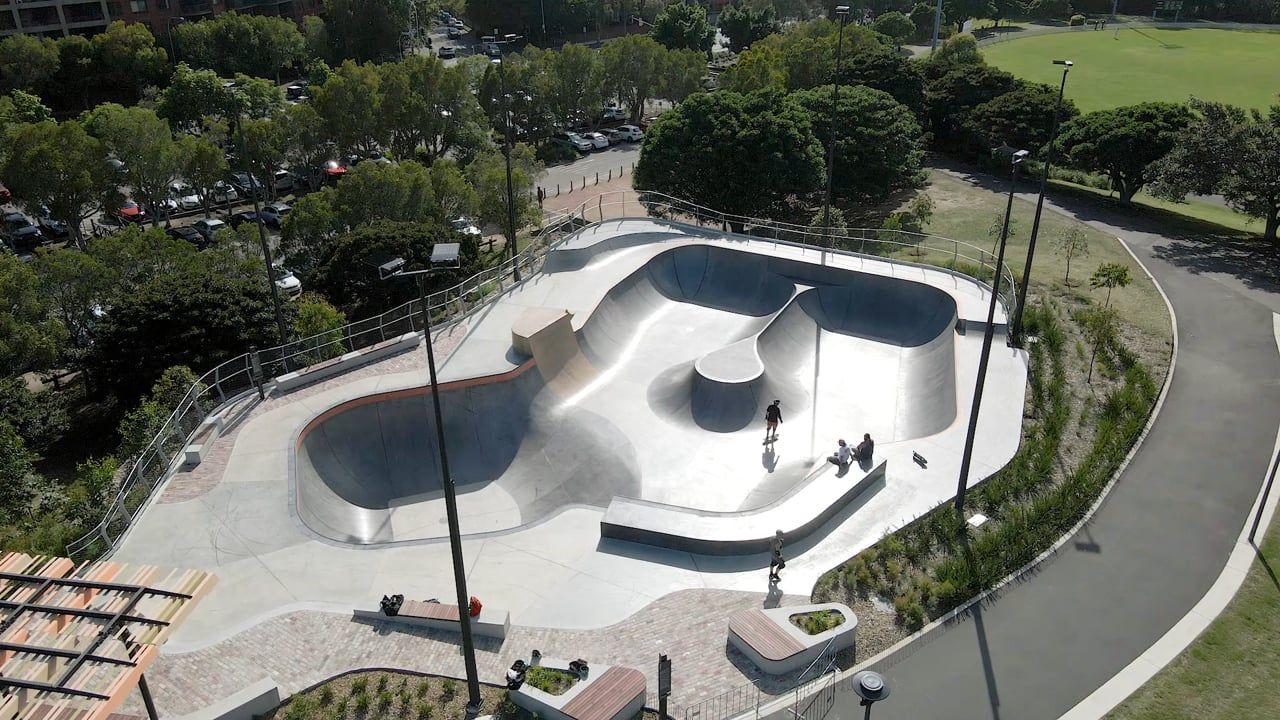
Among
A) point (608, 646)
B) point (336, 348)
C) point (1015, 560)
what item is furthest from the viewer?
point (336, 348)

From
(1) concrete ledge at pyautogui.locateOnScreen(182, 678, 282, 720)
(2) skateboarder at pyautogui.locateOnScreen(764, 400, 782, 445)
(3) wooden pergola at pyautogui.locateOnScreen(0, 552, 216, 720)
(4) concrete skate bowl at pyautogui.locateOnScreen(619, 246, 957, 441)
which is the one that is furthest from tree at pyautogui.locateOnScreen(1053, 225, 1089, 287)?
(3) wooden pergola at pyautogui.locateOnScreen(0, 552, 216, 720)

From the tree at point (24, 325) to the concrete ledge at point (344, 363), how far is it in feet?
48.1

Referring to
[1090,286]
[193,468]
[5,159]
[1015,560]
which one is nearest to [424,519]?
[193,468]

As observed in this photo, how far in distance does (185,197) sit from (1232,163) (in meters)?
64.6

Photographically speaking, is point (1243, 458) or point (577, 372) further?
point (577, 372)

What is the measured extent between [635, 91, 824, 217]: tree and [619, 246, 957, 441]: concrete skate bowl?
10.4 m

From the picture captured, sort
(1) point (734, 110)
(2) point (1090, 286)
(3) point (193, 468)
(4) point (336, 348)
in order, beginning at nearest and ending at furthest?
(3) point (193, 468), (4) point (336, 348), (2) point (1090, 286), (1) point (734, 110)

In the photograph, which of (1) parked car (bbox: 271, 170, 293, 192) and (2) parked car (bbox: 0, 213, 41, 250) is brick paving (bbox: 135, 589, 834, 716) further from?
(1) parked car (bbox: 271, 170, 293, 192)

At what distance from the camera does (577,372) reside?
3017 centimetres

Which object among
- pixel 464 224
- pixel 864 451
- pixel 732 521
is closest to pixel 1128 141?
pixel 864 451

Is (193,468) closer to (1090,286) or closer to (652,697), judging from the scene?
(652,697)

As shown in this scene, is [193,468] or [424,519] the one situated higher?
[193,468]

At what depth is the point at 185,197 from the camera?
59625 millimetres

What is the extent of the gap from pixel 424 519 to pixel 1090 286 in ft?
96.7
